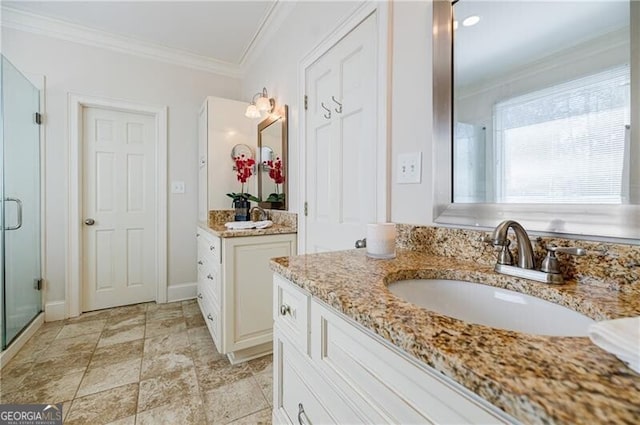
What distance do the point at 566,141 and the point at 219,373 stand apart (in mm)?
1919

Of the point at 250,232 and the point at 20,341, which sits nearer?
the point at 250,232

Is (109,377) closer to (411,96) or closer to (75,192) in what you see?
(75,192)

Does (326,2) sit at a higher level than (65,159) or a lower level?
higher

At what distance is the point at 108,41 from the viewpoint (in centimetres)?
254

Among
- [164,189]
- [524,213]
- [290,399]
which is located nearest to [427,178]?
[524,213]

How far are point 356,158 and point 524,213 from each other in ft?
2.61

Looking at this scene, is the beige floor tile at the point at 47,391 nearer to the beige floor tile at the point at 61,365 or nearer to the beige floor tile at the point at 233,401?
the beige floor tile at the point at 61,365

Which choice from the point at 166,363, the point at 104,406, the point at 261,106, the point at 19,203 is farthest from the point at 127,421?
the point at 261,106

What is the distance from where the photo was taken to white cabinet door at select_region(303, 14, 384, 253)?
1306mm

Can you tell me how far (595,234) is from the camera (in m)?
0.65

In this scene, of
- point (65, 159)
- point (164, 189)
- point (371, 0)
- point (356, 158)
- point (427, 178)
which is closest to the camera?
point (427, 178)

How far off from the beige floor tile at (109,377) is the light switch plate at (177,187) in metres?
1.62

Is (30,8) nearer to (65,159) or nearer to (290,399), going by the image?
(65,159)

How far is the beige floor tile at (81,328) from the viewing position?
2.13m
